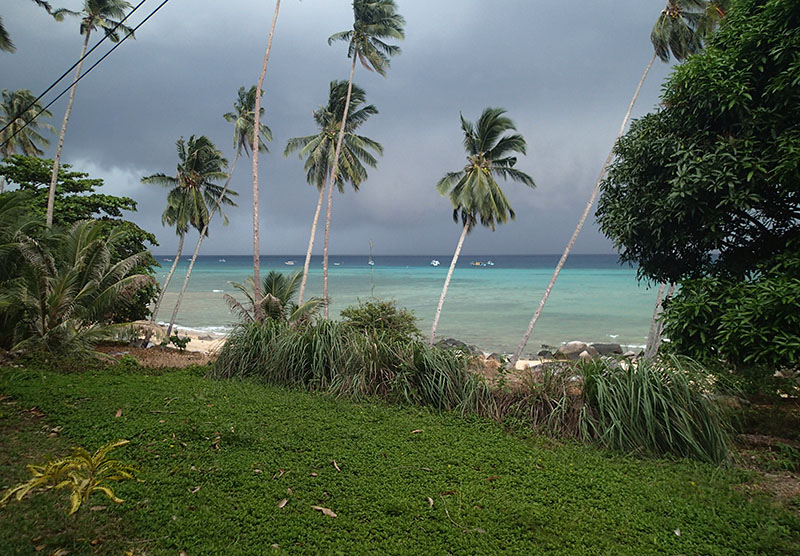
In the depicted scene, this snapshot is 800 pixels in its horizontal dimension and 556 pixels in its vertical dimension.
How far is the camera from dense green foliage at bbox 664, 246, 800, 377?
4.56 m

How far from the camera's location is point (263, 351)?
24.8ft

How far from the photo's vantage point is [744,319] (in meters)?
Answer: 4.74

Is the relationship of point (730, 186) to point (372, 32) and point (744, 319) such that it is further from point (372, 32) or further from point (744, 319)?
point (372, 32)

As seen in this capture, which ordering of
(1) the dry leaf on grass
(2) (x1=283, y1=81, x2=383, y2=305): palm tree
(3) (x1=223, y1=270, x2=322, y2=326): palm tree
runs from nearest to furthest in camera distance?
(1) the dry leaf on grass → (3) (x1=223, y1=270, x2=322, y2=326): palm tree → (2) (x1=283, y1=81, x2=383, y2=305): palm tree

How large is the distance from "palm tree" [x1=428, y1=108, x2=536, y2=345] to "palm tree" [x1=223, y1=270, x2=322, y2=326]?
6178 millimetres

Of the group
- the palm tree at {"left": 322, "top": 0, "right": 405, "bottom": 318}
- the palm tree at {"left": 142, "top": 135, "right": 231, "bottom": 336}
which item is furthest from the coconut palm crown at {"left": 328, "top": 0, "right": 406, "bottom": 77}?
the palm tree at {"left": 142, "top": 135, "right": 231, "bottom": 336}

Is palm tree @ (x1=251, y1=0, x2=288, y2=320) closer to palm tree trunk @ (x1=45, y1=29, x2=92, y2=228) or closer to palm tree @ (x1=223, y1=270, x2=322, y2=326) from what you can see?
palm tree @ (x1=223, y1=270, x2=322, y2=326)

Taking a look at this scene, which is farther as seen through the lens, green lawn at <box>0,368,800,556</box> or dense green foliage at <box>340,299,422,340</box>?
dense green foliage at <box>340,299,422,340</box>

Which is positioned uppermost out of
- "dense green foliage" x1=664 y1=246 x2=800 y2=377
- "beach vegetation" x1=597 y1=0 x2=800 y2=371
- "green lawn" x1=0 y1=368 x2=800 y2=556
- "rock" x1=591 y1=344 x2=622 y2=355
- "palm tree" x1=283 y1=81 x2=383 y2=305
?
"palm tree" x1=283 y1=81 x2=383 y2=305

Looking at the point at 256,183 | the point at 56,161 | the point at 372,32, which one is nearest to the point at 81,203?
the point at 56,161

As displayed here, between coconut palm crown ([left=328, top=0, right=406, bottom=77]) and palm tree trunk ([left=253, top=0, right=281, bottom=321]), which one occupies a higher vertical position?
coconut palm crown ([left=328, top=0, right=406, bottom=77])

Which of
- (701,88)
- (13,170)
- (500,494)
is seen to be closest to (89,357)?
(500,494)

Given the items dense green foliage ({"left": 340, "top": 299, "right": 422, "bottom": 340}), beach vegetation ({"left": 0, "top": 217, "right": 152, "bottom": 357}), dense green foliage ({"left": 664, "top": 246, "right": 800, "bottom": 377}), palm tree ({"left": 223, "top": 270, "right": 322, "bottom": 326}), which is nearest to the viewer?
dense green foliage ({"left": 664, "top": 246, "right": 800, "bottom": 377})

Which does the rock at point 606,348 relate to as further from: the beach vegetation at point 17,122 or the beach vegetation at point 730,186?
the beach vegetation at point 17,122
